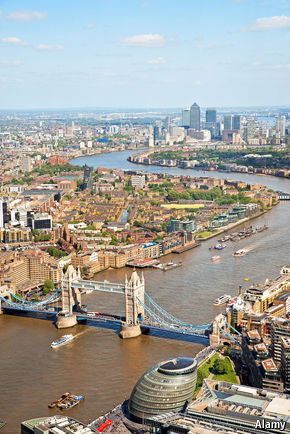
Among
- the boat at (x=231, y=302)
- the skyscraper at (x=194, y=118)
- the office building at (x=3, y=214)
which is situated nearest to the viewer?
the boat at (x=231, y=302)

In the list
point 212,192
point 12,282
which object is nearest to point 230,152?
point 212,192

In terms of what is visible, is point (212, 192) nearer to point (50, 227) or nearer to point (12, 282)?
point (50, 227)

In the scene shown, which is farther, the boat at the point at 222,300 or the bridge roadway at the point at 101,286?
the boat at the point at 222,300

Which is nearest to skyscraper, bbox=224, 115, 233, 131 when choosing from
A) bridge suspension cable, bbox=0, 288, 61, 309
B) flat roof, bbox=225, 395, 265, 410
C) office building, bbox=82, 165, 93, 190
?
office building, bbox=82, 165, 93, 190

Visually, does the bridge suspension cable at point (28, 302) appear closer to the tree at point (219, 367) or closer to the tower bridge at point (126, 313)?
the tower bridge at point (126, 313)

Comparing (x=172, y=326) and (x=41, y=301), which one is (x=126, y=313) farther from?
(x=41, y=301)

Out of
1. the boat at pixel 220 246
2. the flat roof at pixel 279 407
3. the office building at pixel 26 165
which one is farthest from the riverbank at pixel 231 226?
the office building at pixel 26 165

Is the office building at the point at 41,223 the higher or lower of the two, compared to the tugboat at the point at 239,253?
higher
